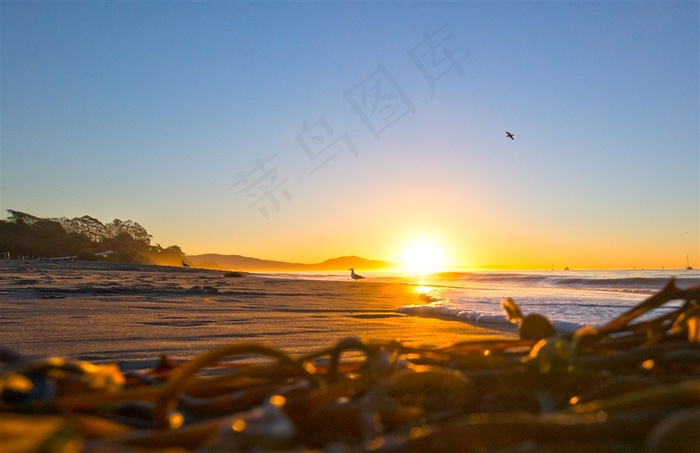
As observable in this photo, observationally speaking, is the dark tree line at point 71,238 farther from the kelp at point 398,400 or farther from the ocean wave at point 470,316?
the kelp at point 398,400

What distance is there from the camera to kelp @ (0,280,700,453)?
2.36ft

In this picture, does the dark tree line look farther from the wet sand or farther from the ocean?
the wet sand

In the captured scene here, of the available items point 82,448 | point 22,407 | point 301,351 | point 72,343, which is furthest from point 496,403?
point 72,343

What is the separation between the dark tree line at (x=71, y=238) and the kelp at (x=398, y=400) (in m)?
51.5

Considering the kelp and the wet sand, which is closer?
the kelp

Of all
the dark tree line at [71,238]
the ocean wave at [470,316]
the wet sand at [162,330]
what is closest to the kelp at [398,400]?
the wet sand at [162,330]

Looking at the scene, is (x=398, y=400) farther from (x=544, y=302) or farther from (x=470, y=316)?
(x=544, y=302)

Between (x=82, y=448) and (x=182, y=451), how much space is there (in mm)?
136

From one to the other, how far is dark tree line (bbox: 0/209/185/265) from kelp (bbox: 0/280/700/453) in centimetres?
5147

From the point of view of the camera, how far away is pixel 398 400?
1071 millimetres

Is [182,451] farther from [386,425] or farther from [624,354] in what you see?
[624,354]

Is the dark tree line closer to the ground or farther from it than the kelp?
farther from it

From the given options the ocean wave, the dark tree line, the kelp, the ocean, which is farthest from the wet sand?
the dark tree line

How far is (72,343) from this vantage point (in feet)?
10.7
